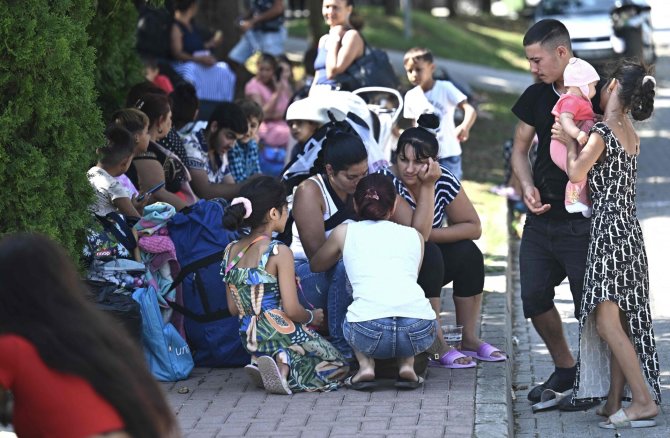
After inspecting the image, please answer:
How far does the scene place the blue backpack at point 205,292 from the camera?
6715 millimetres

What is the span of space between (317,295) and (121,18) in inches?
118

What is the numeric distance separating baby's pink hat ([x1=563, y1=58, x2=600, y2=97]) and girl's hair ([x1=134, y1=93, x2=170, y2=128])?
2.86 m

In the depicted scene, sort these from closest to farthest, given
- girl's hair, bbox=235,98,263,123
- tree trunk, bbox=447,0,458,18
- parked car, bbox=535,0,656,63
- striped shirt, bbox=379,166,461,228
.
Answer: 1. striped shirt, bbox=379,166,461,228
2. girl's hair, bbox=235,98,263,123
3. parked car, bbox=535,0,656,63
4. tree trunk, bbox=447,0,458,18

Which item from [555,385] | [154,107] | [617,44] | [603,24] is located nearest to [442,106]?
[154,107]

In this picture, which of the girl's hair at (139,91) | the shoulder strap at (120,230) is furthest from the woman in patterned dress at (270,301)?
the girl's hair at (139,91)

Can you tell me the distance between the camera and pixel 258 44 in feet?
48.1

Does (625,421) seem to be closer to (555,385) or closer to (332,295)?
(555,385)

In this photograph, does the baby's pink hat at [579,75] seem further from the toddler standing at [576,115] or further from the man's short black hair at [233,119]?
the man's short black hair at [233,119]

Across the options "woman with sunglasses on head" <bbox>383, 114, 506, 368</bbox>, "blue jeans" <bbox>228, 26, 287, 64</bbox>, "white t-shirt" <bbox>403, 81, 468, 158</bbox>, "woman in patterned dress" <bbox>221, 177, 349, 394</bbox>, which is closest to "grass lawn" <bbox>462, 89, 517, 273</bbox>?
"white t-shirt" <bbox>403, 81, 468, 158</bbox>

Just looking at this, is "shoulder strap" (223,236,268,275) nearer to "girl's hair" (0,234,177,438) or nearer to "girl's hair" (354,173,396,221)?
"girl's hair" (354,173,396,221)

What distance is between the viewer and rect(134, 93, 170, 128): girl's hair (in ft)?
25.3

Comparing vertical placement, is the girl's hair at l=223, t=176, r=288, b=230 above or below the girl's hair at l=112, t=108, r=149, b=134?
below

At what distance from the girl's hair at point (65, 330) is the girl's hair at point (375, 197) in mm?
2986

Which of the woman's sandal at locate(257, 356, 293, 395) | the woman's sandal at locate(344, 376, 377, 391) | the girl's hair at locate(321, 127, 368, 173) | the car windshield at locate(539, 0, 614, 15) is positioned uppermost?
the car windshield at locate(539, 0, 614, 15)
